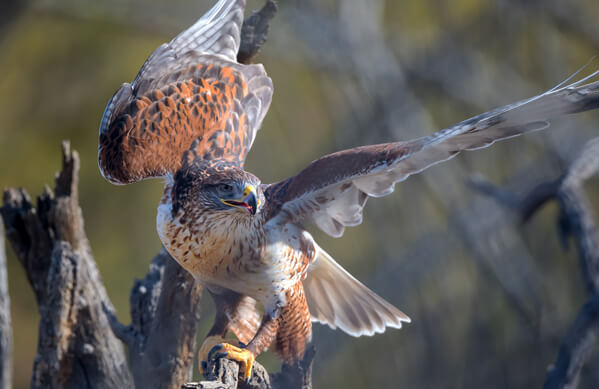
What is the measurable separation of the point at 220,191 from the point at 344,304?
0.77m

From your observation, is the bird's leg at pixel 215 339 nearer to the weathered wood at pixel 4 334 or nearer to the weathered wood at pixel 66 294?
the weathered wood at pixel 66 294

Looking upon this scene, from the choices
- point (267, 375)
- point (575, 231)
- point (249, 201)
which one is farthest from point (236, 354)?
point (575, 231)

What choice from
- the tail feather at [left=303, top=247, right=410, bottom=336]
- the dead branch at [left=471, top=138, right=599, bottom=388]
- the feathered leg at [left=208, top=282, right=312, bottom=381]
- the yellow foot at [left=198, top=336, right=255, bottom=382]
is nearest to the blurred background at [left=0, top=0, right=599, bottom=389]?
the dead branch at [left=471, top=138, right=599, bottom=388]

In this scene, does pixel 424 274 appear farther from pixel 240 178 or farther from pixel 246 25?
pixel 240 178

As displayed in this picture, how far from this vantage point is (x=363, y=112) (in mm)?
5785

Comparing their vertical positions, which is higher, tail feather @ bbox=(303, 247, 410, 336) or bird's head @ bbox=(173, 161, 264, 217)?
bird's head @ bbox=(173, 161, 264, 217)

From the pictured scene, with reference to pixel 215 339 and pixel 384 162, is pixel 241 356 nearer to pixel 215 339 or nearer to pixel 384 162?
pixel 215 339

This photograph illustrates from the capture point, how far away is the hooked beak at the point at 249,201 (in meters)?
1.90

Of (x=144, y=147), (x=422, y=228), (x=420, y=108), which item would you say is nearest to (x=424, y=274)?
(x=422, y=228)

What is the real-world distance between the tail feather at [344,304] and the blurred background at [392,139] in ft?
5.37

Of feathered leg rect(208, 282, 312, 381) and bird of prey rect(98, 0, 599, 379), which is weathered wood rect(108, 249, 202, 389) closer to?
bird of prey rect(98, 0, 599, 379)

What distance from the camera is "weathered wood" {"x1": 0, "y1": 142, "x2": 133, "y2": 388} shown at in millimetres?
2436

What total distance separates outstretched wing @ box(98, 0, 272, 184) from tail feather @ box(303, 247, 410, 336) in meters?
0.54

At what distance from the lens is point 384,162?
190 centimetres
